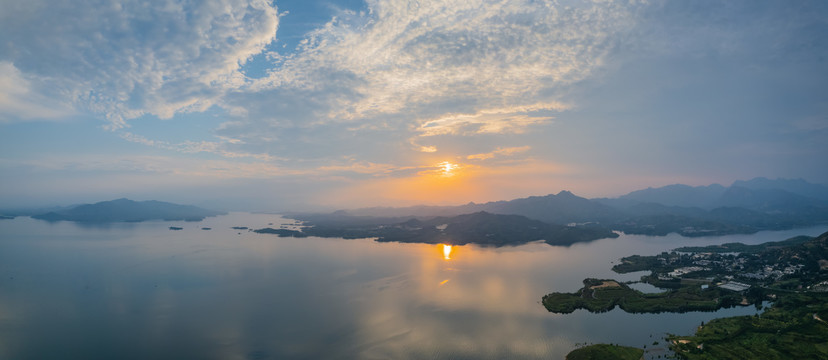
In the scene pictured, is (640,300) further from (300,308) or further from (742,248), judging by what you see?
(742,248)

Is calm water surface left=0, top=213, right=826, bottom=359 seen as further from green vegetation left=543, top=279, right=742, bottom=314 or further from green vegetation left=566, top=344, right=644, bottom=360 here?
green vegetation left=543, top=279, right=742, bottom=314

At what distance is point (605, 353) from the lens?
32.3 m

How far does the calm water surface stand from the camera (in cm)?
3462

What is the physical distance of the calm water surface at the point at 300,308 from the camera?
34625mm

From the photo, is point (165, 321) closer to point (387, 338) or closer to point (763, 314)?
point (387, 338)

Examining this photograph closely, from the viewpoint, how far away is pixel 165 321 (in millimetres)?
41656

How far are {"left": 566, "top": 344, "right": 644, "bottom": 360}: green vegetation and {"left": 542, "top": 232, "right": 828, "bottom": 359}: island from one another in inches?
40.3

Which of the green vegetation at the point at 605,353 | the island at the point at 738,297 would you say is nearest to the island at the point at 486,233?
the island at the point at 738,297

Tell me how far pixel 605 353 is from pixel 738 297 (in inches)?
1206

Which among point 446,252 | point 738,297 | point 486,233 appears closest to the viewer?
point 738,297

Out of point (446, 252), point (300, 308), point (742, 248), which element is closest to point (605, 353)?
point (300, 308)

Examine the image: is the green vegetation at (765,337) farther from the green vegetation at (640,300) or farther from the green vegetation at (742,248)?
the green vegetation at (742,248)

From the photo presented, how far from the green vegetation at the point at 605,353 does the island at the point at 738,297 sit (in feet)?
3.36

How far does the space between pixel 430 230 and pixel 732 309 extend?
10667 cm
